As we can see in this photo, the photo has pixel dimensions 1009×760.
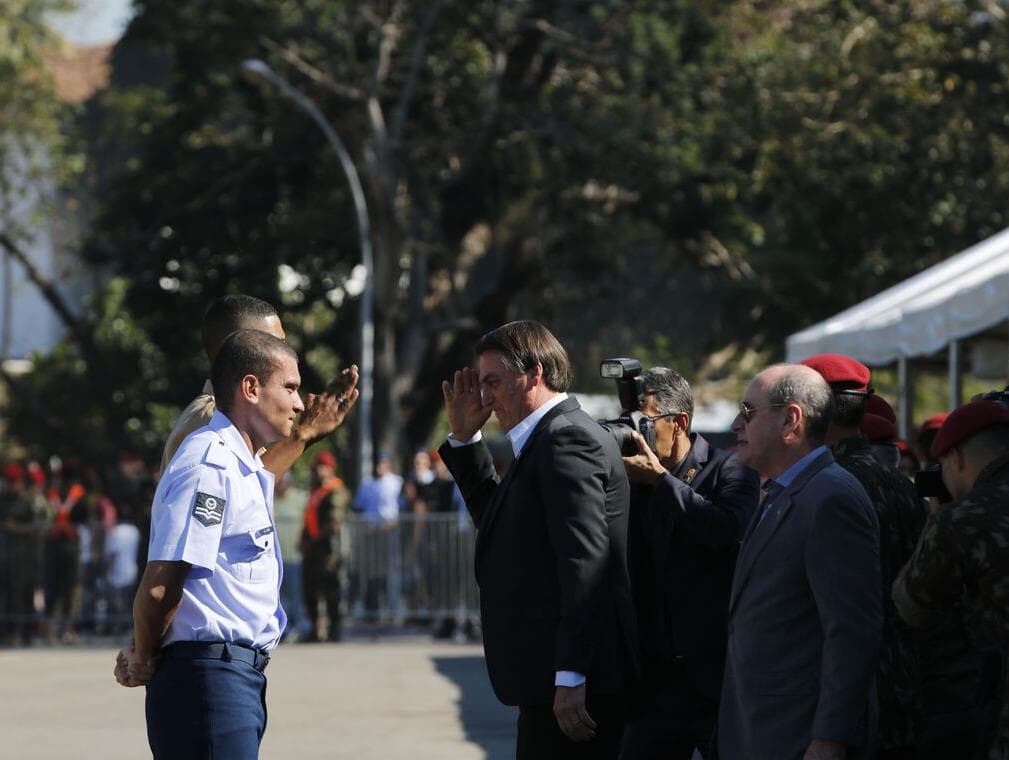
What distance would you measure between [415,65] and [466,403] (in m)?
22.6

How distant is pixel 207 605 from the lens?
196 inches

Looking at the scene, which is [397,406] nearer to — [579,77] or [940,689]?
[579,77]

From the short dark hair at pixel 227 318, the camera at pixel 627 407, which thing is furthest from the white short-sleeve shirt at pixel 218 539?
the camera at pixel 627 407

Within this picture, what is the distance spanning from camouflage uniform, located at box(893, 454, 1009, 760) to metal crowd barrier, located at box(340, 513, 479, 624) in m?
15.4

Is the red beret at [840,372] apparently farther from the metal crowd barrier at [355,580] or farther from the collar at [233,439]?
the metal crowd barrier at [355,580]

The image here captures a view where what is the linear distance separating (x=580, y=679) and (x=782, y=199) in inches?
996

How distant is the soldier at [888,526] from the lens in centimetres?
554

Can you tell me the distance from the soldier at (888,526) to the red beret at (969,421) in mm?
442

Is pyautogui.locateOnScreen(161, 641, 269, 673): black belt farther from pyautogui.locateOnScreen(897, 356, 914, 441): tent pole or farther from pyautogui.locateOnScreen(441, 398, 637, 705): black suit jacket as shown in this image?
pyautogui.locateOnScreen(897, 356, 914, 441): tent pole

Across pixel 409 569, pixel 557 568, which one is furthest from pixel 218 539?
pixel 409 569

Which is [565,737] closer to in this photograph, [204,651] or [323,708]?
[204,651]

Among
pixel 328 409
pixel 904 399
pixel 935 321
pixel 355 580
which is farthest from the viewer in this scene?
pixel 355 580

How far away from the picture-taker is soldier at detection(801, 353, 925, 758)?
18.2 ft

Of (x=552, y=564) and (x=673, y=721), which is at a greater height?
(x=552, y=564)
